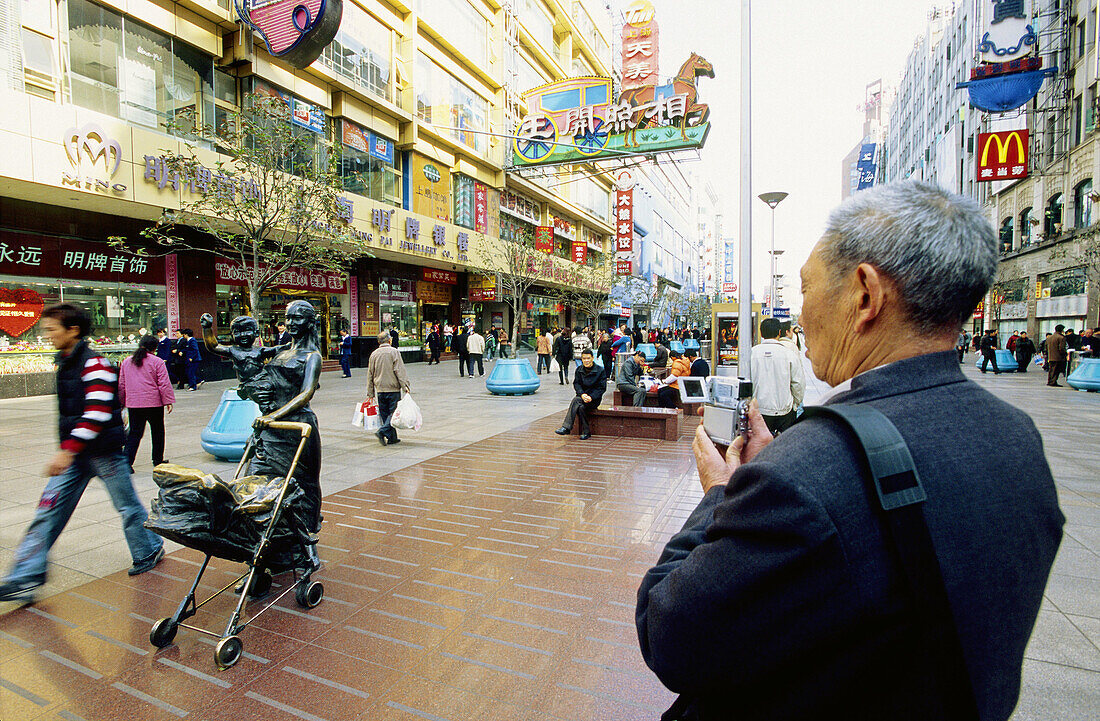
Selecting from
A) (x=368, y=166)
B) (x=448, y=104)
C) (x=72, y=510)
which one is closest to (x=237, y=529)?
(x=72, y=510)

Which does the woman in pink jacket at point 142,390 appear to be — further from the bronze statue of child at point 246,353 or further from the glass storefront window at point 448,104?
the glass storefront window at point 448,104

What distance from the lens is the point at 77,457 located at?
379 cm

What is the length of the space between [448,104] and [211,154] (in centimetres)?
1362

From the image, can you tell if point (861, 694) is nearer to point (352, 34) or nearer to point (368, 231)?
point (368, 231)

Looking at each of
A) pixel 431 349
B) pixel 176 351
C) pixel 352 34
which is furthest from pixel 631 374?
pixel 352 34

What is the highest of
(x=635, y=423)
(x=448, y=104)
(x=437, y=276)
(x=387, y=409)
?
(x=448, y=104)

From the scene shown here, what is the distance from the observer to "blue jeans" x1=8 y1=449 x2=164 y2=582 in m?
3.61

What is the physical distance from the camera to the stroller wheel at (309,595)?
3467 millimetres

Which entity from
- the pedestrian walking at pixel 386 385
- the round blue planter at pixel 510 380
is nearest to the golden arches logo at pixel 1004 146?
the round blue planter at pixel 510 380

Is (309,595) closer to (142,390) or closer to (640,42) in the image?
(142,390)

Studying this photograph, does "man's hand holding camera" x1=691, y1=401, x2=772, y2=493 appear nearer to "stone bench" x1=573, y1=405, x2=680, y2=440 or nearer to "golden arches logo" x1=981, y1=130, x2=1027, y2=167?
"stone bench" x1=573, y1=405, x2=680, y2=440

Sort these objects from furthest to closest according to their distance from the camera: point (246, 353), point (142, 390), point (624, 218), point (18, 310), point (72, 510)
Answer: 1. point (624, 218)
2. point (18, 310)
3. point (142, 390)
4. point (246, 353)
5. point (72, 510)

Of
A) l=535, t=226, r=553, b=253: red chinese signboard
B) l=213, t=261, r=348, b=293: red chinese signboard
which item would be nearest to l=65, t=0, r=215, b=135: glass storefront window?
l=213, t=261, r=348, b=293: red chinese signboard

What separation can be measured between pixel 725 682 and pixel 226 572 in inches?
167
